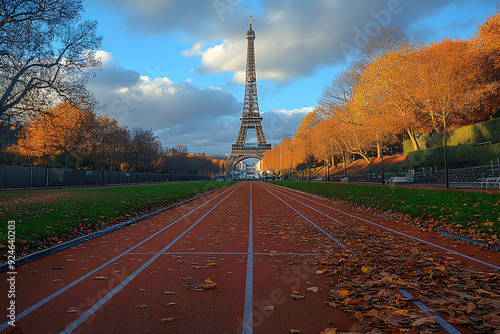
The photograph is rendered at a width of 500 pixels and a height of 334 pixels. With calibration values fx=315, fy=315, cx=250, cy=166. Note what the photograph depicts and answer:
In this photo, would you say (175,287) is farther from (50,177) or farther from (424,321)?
(50,177)

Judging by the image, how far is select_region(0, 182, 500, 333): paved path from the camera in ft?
11.6

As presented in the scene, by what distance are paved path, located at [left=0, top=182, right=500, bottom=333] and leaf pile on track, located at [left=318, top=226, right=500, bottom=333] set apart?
0.19 meters

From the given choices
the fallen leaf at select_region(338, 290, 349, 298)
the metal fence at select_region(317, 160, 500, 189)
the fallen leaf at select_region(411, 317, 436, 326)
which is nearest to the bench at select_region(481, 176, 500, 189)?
the metal fence at select_region(317, 160, 500, 189)

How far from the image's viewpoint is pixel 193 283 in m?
4.83

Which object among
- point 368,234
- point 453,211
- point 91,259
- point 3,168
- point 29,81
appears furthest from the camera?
point 3,168

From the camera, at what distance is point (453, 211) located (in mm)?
10797

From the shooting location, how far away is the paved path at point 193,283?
354 cm

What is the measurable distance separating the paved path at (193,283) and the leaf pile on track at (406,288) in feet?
0.64

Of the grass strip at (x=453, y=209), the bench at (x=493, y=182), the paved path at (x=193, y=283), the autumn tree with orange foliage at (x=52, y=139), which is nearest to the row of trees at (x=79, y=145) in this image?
the autumn tree with orange foliage at (x=52, y=139)

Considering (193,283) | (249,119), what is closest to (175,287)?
(193,283)

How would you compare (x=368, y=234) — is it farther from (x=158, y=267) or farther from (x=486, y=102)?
(x=486, y=102)

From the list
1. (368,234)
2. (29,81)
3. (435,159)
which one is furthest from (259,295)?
(435,159)

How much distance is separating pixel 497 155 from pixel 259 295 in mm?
29450

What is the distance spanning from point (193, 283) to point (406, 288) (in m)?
3.12
